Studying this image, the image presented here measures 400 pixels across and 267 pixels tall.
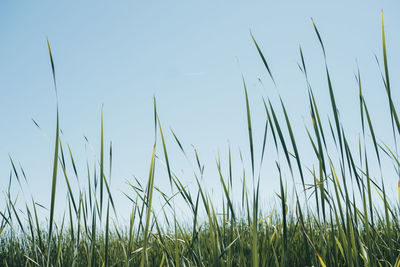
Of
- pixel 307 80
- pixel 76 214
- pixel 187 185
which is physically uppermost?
pixel 307 80

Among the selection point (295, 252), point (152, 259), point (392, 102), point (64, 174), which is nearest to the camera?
point (392, 102)

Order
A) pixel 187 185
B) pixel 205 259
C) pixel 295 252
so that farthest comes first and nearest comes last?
pixel 295 252
pixel 205 259
pixel 187 185

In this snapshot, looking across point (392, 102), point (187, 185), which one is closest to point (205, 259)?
point (187, 185)

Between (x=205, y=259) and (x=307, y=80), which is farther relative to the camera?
(x=205, y=259)

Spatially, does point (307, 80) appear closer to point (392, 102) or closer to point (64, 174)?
point (392, 102)

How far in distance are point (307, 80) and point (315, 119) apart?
12 cm

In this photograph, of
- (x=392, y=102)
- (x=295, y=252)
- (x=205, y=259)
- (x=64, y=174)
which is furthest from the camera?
(x=295, y=252)

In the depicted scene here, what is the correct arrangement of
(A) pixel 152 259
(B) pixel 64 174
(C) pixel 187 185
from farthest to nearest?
(A) pixel 152 259
(C) pixel 187 185
(B) pixel 64 174

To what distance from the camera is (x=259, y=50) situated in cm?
98

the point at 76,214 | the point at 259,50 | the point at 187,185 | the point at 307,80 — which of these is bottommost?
the point at 76,214

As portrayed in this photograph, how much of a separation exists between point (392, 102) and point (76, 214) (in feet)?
3.57

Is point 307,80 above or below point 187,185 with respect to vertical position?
above

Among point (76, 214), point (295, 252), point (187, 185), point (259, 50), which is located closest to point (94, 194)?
point (76, 214)

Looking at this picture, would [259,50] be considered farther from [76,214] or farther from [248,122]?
[76,214]
